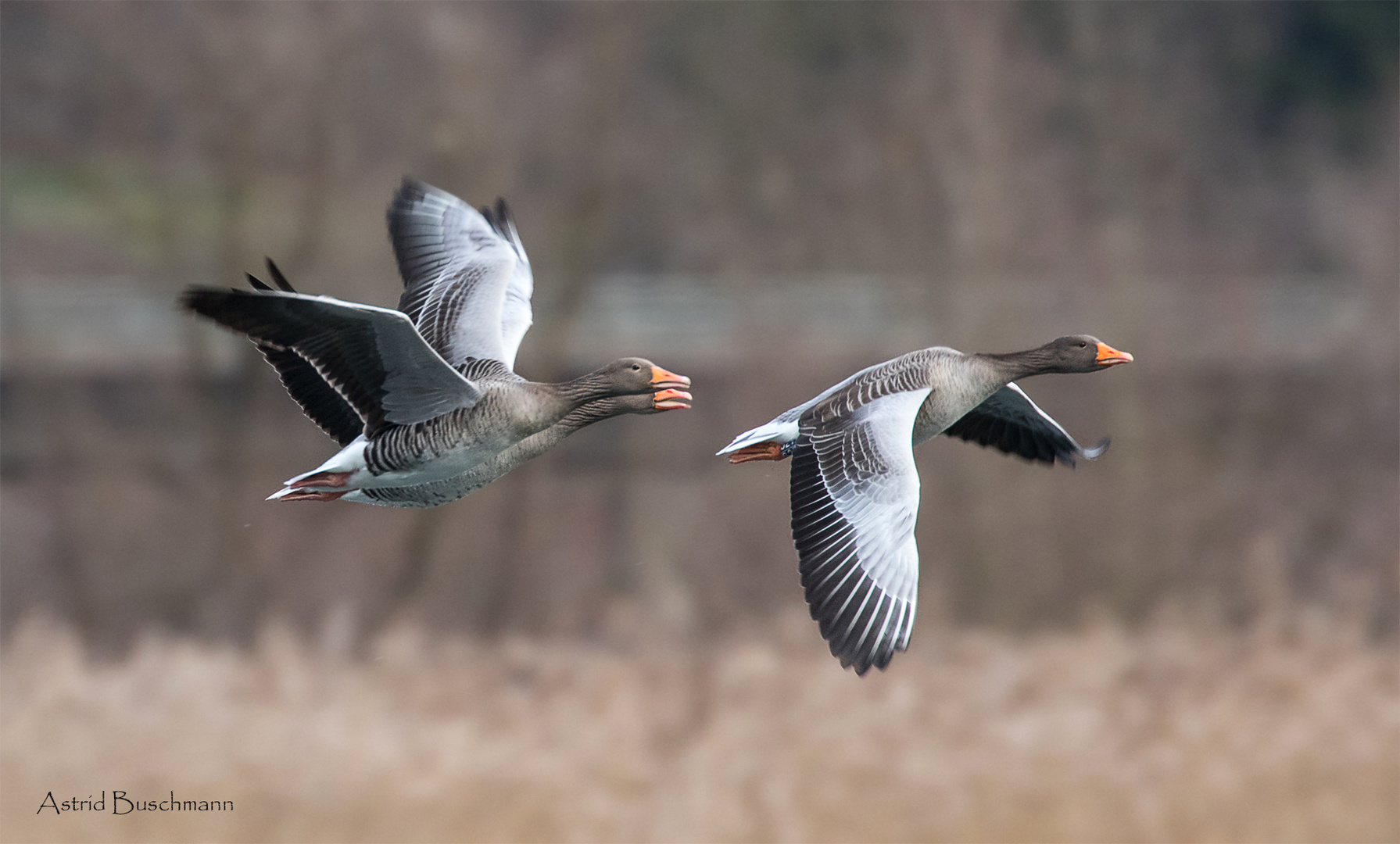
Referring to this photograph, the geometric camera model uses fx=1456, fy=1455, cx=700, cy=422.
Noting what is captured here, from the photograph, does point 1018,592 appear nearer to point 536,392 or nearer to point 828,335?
point 828,335

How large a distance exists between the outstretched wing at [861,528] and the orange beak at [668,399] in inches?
27.4

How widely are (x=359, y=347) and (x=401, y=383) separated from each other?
0.98ft

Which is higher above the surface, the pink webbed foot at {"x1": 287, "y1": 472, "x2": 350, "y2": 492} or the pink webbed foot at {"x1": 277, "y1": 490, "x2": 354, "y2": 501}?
the pink webbed foot at {"x1": 287, "y1": 472, "x2": 350, "y2": 492}

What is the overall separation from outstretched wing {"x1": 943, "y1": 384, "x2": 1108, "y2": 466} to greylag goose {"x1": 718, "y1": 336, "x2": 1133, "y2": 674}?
1.56 feet

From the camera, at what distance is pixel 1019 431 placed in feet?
30.9

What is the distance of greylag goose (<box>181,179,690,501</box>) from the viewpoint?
281 inches

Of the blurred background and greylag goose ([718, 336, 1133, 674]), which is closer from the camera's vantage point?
greylag goose ([718, 336, 1133, 674])

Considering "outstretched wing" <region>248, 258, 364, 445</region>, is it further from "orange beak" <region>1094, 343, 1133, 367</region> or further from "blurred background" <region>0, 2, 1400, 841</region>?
"blurred background" <region>0, 2, 1400, 841</region>

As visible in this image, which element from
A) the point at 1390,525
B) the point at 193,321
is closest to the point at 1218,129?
the point at 1390,525

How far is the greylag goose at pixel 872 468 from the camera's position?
685 cm

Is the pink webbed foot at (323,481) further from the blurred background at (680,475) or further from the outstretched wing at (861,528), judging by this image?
the blurred background at (680,475)

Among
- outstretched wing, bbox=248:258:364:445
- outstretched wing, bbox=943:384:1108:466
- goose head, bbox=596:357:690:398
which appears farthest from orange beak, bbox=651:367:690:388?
outstretched wing, bbox=943:384:1108:466

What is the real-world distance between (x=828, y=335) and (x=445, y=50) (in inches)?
332

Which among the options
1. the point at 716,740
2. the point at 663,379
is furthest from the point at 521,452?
the point at 716,740
